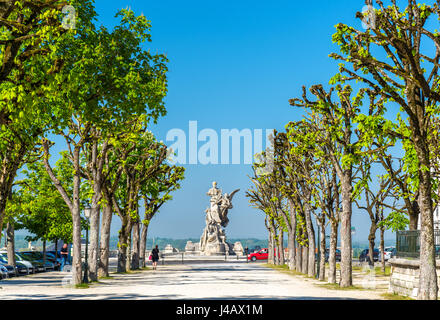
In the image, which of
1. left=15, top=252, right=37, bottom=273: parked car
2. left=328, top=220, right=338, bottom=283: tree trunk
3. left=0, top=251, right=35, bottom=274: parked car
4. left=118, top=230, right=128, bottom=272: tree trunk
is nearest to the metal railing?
left=328, top=220, right=338, bottom=283: tree trunk

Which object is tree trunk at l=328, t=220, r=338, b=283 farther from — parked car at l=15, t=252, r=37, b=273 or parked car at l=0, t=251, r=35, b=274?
parked car at l=15, t=252, r=37, b=273

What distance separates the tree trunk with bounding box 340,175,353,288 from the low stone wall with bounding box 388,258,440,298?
298 centimetres

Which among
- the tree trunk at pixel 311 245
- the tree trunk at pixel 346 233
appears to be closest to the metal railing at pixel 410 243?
the tree trunk at pixel 346 233

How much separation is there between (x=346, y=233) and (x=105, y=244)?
13.6 m

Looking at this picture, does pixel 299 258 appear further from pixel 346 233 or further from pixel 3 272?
pixel 3 272

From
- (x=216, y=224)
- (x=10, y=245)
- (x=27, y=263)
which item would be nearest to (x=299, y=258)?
(x=27, y=263)

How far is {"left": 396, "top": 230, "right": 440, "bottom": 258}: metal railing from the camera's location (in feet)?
69.2

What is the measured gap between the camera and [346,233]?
25703 millimetres

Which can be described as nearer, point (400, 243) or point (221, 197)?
point (400, 243)

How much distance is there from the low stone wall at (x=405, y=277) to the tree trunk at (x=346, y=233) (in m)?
2.98

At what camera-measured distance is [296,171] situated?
36500mm
